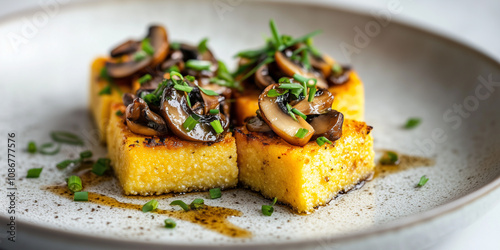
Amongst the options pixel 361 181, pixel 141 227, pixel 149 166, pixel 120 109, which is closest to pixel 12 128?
pixel 120 109

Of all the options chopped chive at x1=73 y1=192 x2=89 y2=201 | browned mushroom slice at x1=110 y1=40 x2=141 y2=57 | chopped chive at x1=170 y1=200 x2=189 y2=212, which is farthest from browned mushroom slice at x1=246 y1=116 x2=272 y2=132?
browned mushroom slice at x1=110 y1=40 x2=141 y2=57

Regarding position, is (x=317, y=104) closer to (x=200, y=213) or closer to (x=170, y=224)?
(x=200, y=213)

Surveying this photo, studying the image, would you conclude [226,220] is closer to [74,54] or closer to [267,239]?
[267,239]

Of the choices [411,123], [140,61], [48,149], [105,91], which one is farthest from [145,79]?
[411,123]

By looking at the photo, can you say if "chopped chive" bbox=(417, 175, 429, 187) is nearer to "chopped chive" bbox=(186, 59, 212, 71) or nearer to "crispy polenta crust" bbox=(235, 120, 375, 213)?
"crispy polenta crust" bbox=(235, 120, 375, 213)

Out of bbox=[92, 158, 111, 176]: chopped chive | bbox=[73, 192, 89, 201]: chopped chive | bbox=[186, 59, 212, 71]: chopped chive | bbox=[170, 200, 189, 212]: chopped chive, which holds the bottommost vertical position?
bbox=[92, 158, 111, 176]: chopped chive

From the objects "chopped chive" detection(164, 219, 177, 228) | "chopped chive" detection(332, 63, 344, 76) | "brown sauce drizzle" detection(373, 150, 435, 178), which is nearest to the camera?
"chopped chive" detection(164, 219, 177, 228)
